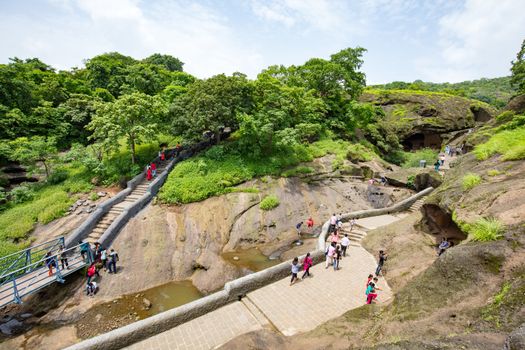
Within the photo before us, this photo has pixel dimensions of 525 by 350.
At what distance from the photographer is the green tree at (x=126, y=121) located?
874 inches

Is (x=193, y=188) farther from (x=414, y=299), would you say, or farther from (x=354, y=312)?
(x=414, y=299)

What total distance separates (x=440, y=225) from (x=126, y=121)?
24489mm

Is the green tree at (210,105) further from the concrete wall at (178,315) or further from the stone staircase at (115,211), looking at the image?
the concrete wall at (178,315)

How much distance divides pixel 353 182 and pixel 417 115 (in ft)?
89.2

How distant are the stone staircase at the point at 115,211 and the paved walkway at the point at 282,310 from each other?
390 inches

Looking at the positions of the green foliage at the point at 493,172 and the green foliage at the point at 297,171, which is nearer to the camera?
the green foliage at the point at 493,172

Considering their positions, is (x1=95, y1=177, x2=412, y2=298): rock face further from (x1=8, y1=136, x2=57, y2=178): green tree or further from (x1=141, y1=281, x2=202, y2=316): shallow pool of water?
(x1=8, y1=136, x2=57, y2=178): green tree

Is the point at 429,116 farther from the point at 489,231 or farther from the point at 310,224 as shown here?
the point at 489,231

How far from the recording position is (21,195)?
20016 millimetres

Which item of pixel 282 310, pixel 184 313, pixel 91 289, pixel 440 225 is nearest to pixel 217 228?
pixel 91 289

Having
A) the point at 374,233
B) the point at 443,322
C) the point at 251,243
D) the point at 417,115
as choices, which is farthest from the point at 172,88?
the point at 417,115

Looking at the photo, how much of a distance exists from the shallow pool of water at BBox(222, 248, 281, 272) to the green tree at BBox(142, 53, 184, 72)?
65.7 meters

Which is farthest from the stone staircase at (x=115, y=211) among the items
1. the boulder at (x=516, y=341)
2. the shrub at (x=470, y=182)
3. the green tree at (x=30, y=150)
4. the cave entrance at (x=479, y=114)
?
the cave entrance at (x=479, y=114)

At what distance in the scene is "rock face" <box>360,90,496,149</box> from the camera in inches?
1670
